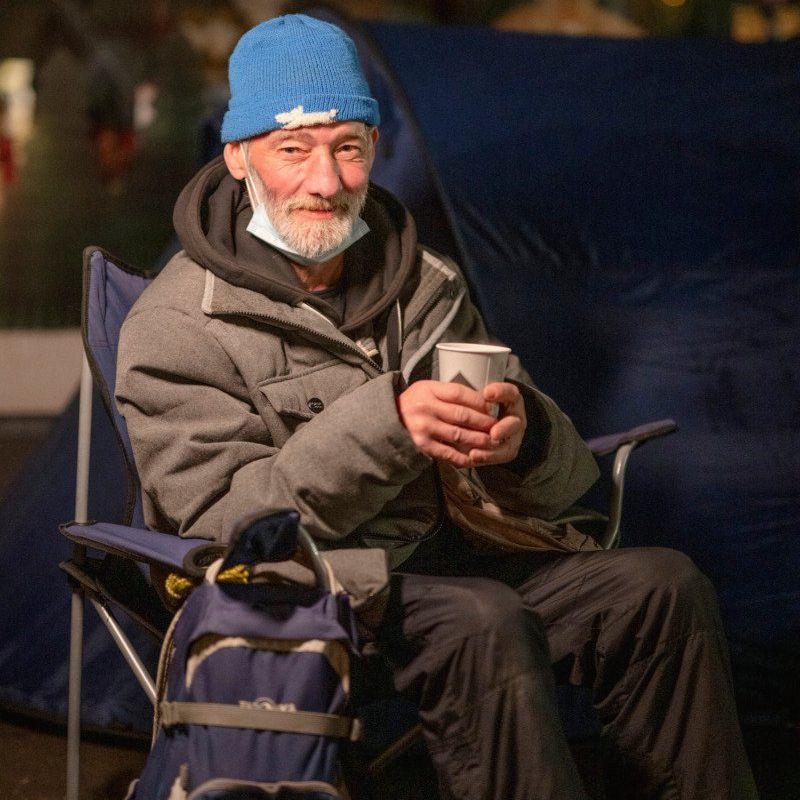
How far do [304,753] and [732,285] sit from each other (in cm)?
176

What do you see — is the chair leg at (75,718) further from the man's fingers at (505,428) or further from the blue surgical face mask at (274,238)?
the man's fingers at (505,428)

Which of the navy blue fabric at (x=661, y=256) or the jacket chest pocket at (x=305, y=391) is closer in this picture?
the jacket chest pocket at (x=305, y=391)

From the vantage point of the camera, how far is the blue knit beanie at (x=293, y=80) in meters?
1.89

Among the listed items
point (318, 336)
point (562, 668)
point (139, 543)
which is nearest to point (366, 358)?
point (318, 336)

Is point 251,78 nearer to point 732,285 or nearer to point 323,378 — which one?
point 323,378

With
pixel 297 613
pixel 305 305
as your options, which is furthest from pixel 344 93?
pixel 297 613

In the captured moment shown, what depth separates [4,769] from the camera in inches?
91.0

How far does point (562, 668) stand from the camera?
185 cm

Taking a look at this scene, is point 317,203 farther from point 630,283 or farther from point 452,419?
point 630,283

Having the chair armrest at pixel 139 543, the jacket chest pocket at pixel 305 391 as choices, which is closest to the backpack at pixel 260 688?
the chair armrest at pixel 139 543

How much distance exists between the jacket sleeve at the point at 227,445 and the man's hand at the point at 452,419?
3cm

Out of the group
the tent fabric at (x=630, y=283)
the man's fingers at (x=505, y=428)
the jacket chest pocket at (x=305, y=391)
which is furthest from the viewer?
the tent fabric at (x=630, y=283)

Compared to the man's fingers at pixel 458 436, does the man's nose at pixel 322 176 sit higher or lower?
higher

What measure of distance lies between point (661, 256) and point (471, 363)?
4.46 ft
